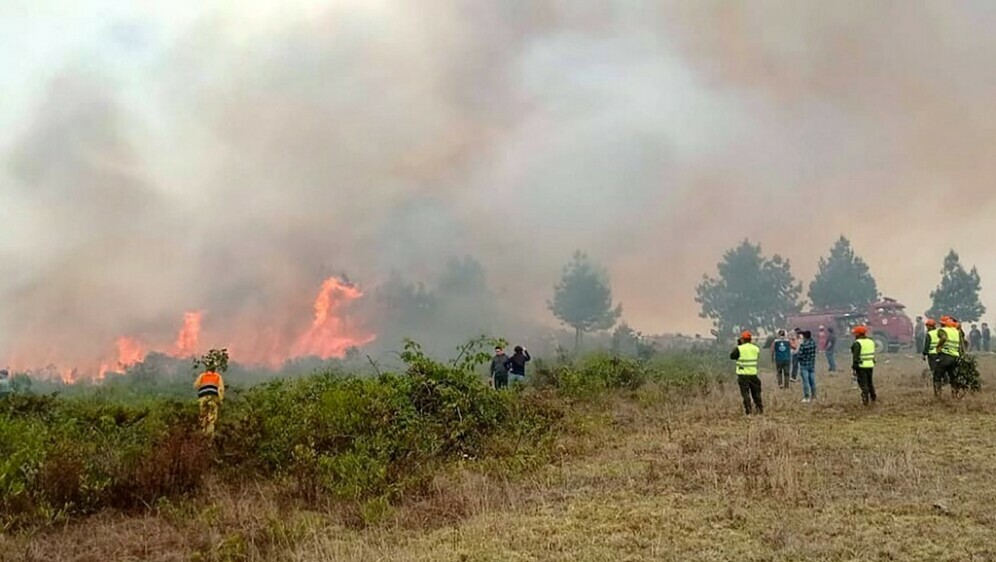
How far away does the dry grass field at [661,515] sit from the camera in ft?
21.4

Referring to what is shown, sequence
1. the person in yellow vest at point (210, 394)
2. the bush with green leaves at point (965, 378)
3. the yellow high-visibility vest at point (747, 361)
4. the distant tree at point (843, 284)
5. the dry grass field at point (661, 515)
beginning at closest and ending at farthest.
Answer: the dry grass field at point (661, 515)
the person in yellow vest at point (210, 394)
the yellow high-visibility vest at point (747, 361)
the bush with green leaves at point (965, 378)
the distant tree at point (843, 284)

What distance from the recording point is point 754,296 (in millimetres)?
60219

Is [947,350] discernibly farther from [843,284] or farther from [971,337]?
[843,284]

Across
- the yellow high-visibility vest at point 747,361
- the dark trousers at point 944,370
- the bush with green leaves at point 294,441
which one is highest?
the yellow high-visibility vest at point 747,361

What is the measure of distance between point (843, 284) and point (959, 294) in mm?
8063

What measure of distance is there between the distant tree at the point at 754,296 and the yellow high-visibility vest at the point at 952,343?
45.1 m

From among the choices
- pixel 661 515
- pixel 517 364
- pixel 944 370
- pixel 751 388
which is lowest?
pixel 661 515

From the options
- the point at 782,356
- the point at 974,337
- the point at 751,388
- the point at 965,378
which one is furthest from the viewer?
the point at 974,337

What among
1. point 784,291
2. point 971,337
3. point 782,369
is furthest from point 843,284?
point 782,369

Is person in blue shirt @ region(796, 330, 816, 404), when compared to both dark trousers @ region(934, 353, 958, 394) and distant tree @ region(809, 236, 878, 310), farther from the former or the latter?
distant tree @ region(809, 236, 878, 310)

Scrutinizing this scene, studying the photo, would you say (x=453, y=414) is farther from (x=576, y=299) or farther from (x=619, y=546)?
(x=576, y=299)

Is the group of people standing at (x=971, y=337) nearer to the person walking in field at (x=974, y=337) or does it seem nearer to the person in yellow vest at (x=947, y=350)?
the person walking in field at (x=974, y=337)

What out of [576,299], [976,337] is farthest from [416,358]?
[576,299]

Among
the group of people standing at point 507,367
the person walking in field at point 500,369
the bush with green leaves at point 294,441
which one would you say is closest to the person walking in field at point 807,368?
the bush with green leaves at point 294,441
